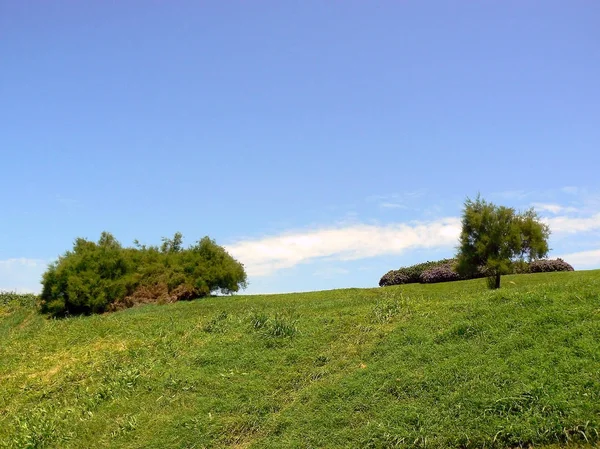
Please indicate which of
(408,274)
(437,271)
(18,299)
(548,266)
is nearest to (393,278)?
(408,274)

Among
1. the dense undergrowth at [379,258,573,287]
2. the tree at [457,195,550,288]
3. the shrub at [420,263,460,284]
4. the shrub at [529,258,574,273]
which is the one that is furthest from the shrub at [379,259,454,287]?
the tree at [457,195,550,288]

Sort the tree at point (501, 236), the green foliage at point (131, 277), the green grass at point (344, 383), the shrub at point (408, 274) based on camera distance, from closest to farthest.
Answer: the green grass at point (344, 383), the tree at point (501, 236), the green foliage at point (131, 277), the shrub at point (408, 274)

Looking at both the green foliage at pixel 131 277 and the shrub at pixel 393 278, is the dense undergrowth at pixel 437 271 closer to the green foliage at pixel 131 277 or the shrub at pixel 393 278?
the shrub at pixel 393 278

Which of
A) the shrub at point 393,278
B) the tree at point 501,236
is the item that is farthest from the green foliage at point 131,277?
the tree at point 501,236

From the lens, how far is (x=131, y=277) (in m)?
26.4

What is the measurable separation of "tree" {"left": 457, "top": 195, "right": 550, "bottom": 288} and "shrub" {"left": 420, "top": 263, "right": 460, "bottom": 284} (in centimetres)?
581

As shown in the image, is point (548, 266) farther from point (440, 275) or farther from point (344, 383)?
point (344, 383)

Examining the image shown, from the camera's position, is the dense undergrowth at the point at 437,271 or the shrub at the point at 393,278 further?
the shrub at the point at 393,278

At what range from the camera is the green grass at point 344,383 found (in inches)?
273

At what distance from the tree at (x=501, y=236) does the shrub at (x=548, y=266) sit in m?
6.67

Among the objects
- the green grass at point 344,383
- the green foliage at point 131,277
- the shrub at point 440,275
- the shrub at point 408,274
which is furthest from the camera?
the shrub at point 408,274

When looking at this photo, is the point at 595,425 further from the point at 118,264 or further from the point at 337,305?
the point at 118,264

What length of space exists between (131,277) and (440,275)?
14960 millimetres

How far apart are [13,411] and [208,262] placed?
54.0ft
